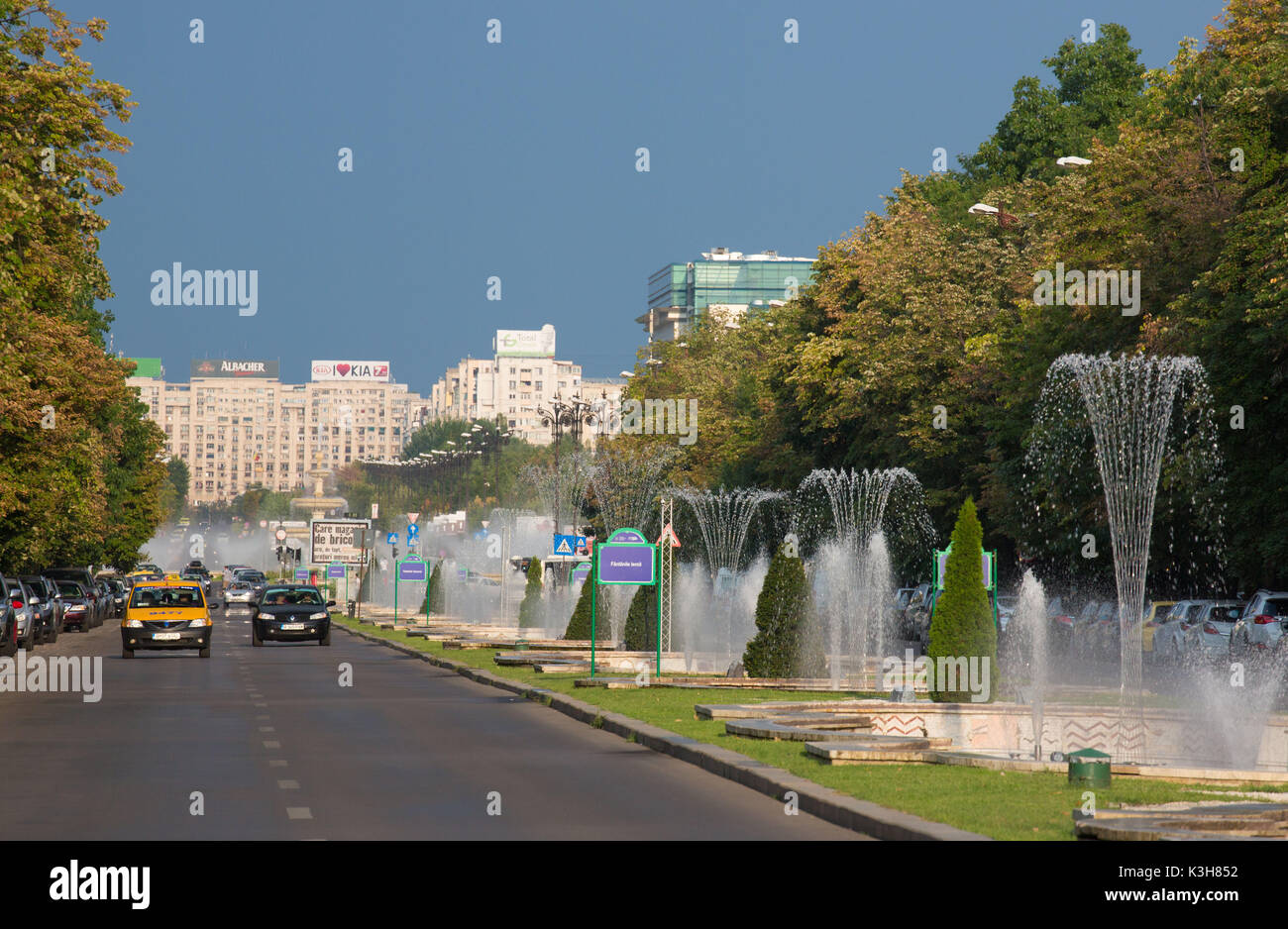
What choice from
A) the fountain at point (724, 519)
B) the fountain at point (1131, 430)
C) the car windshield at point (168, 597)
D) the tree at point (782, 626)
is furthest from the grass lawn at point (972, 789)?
the fountain at point (724, 519)

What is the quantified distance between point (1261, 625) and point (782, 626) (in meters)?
9.20

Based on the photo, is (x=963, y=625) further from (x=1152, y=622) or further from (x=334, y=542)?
(x=334, y=542)

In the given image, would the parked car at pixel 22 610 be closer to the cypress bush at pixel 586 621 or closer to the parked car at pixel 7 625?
the parked car at pixel 7 625

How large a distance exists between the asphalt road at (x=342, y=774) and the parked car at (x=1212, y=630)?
1478cm

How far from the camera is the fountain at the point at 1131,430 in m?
35.9

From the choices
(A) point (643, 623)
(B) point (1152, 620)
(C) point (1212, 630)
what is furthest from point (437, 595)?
(C) point (1212, 630)

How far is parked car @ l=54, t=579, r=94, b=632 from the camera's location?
64.6m

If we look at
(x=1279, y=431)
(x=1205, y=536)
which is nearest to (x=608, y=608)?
Answer: (x=1205, y=536)

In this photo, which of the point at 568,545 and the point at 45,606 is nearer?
the point at 568,545

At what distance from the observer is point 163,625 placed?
43656mm

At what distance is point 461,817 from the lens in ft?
45.0

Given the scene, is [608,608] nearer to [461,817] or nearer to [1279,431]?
[1279,431]

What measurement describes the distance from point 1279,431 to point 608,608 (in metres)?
19.4

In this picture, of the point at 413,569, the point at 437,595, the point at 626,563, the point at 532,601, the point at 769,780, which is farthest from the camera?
the point at 437,595
